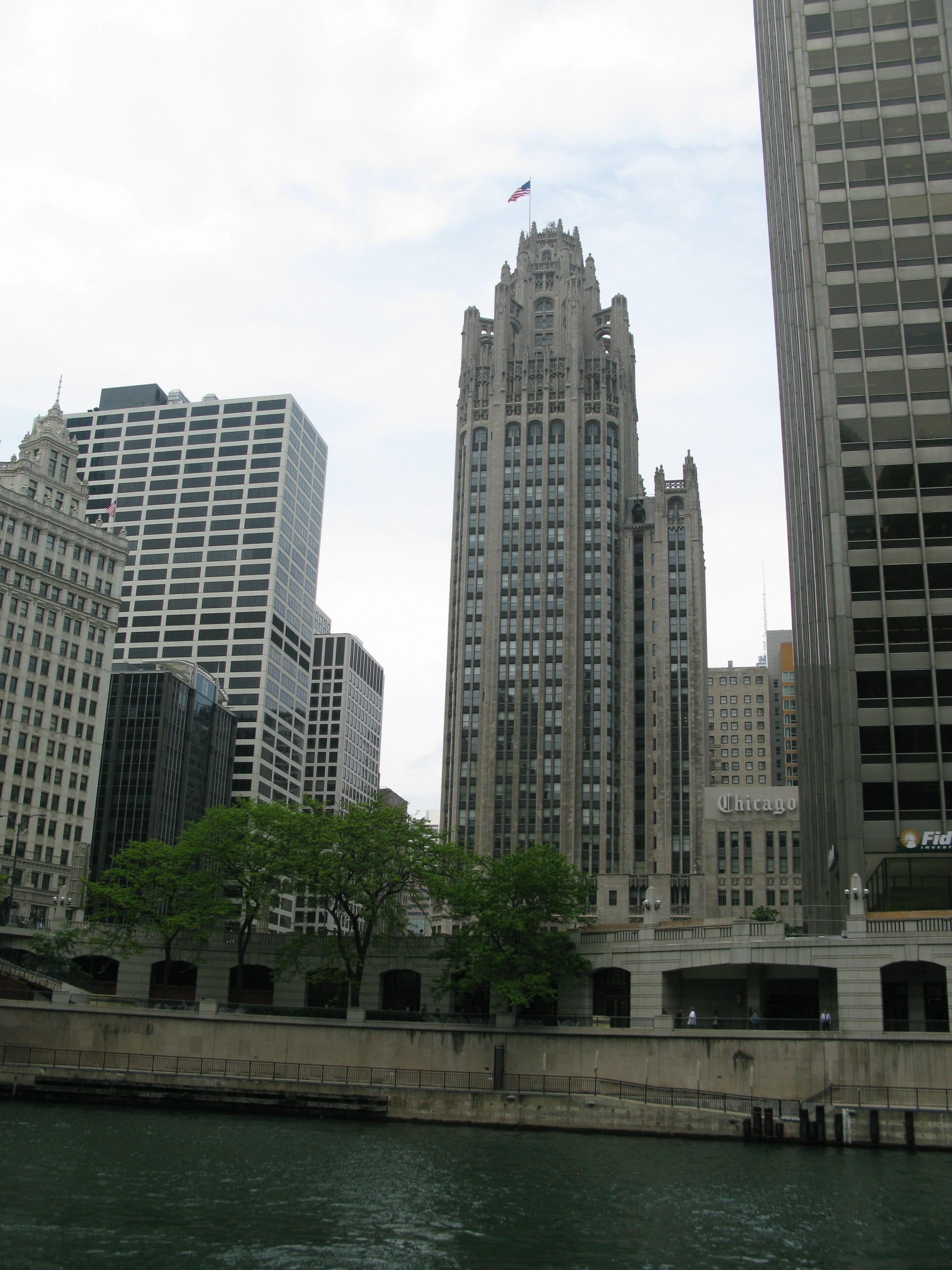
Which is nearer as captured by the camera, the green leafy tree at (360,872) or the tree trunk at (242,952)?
the green leafy tree at (360,872)

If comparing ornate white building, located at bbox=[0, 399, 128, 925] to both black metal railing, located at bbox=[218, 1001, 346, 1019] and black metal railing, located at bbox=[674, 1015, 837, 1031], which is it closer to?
black metal railing, located at bbox=[218, 1001, 346, 1019]

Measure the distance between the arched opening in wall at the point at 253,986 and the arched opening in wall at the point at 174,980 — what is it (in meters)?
2.83

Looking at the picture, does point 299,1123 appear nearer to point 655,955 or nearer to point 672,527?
point 655,955

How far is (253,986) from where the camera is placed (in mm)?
95438

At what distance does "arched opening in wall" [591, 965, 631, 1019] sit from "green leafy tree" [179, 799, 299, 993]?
2331 cm

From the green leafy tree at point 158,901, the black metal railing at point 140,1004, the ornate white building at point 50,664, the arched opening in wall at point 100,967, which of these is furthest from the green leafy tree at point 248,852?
the ornate white building at point 50,664

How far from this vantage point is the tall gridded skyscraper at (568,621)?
16962 centimetres

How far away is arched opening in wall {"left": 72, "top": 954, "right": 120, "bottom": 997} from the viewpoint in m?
95.0

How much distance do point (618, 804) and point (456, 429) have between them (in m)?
67.3

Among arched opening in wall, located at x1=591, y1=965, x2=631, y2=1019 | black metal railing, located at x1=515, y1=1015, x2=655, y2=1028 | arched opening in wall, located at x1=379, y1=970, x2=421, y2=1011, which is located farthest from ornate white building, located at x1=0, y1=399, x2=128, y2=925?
black metal railing, located at x1=515, y1=1015, x2=655, y2=1028

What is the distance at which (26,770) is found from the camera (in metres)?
135

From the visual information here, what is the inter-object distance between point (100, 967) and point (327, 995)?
63.1 feet

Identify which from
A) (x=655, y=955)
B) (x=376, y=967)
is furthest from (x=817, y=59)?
(x=376, y=967)

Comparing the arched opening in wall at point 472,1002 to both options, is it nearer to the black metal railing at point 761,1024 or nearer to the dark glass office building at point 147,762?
the black metal railing at point 761,1024
